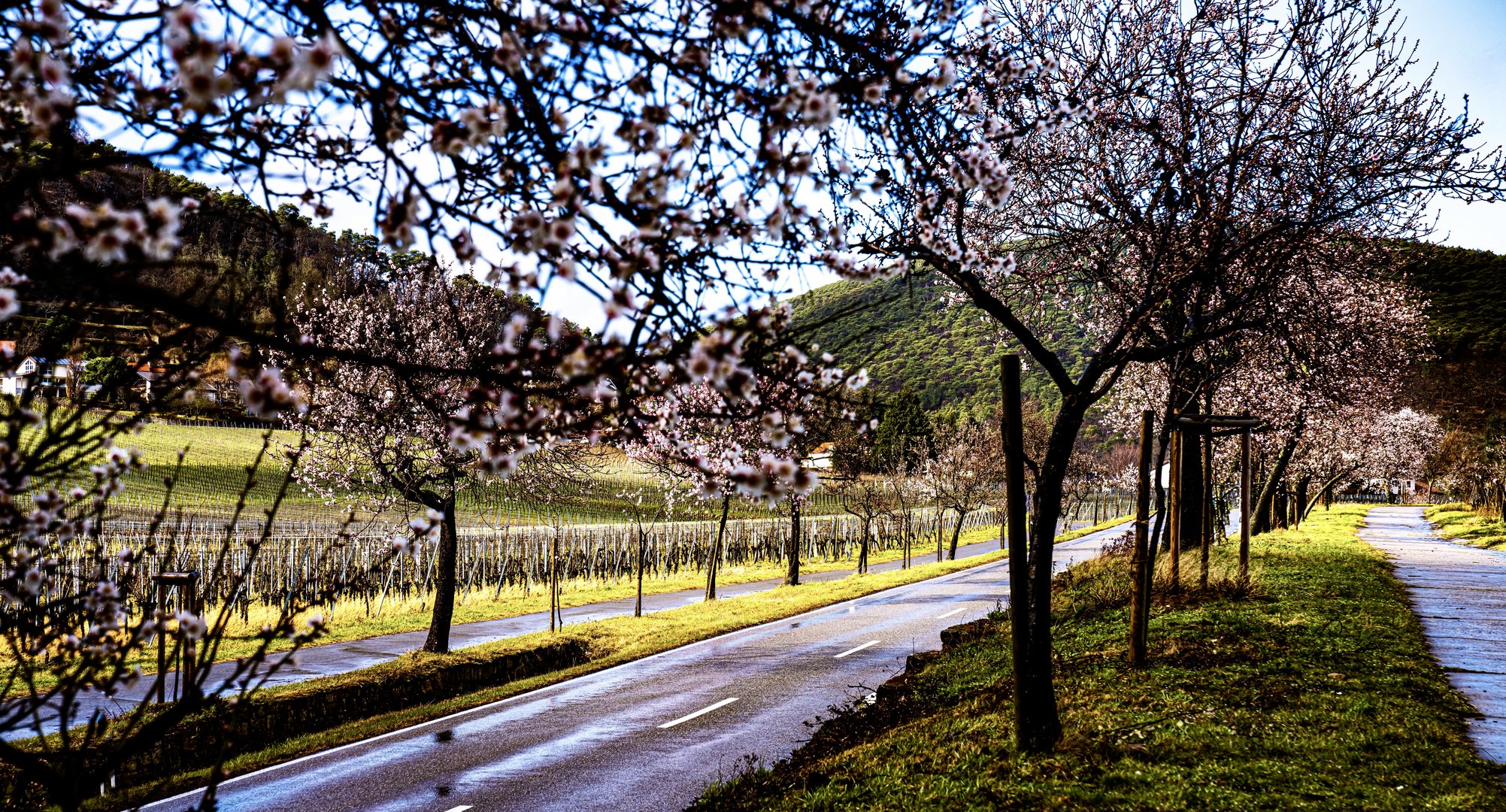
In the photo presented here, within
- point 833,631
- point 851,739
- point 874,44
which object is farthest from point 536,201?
point 833,631

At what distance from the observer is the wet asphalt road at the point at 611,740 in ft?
29.4

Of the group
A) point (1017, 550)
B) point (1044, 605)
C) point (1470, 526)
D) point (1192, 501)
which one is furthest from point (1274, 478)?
point (1017, 550)

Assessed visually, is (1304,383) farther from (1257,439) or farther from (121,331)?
(121,331)

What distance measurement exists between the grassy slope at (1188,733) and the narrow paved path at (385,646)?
719 cm

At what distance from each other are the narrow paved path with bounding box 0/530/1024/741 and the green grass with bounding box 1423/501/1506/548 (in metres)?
23.4

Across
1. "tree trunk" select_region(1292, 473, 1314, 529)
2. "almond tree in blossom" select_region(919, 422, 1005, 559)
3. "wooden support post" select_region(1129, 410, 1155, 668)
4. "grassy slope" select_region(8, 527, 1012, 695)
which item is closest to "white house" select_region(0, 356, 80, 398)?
"wooden support post" select_region(1129, 410, 1155, 668)

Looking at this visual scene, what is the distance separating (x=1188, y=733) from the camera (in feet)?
23.7

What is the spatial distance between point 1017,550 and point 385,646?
52.1 ft

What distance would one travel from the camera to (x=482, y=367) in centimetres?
283

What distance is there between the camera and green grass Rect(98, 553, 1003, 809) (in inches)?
437

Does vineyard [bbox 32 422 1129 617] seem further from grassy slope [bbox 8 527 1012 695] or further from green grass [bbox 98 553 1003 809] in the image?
green grass [bbox 98 553 1003 809]

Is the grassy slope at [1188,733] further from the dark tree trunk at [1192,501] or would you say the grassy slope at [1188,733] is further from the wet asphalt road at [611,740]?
the dark tree trunk at [1192,501]

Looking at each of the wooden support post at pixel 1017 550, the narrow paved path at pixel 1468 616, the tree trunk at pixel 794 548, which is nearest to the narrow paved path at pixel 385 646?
the tree trunk at pixel 794 548

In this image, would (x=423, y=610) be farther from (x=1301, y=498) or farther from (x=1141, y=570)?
(x=1301, y=498)
